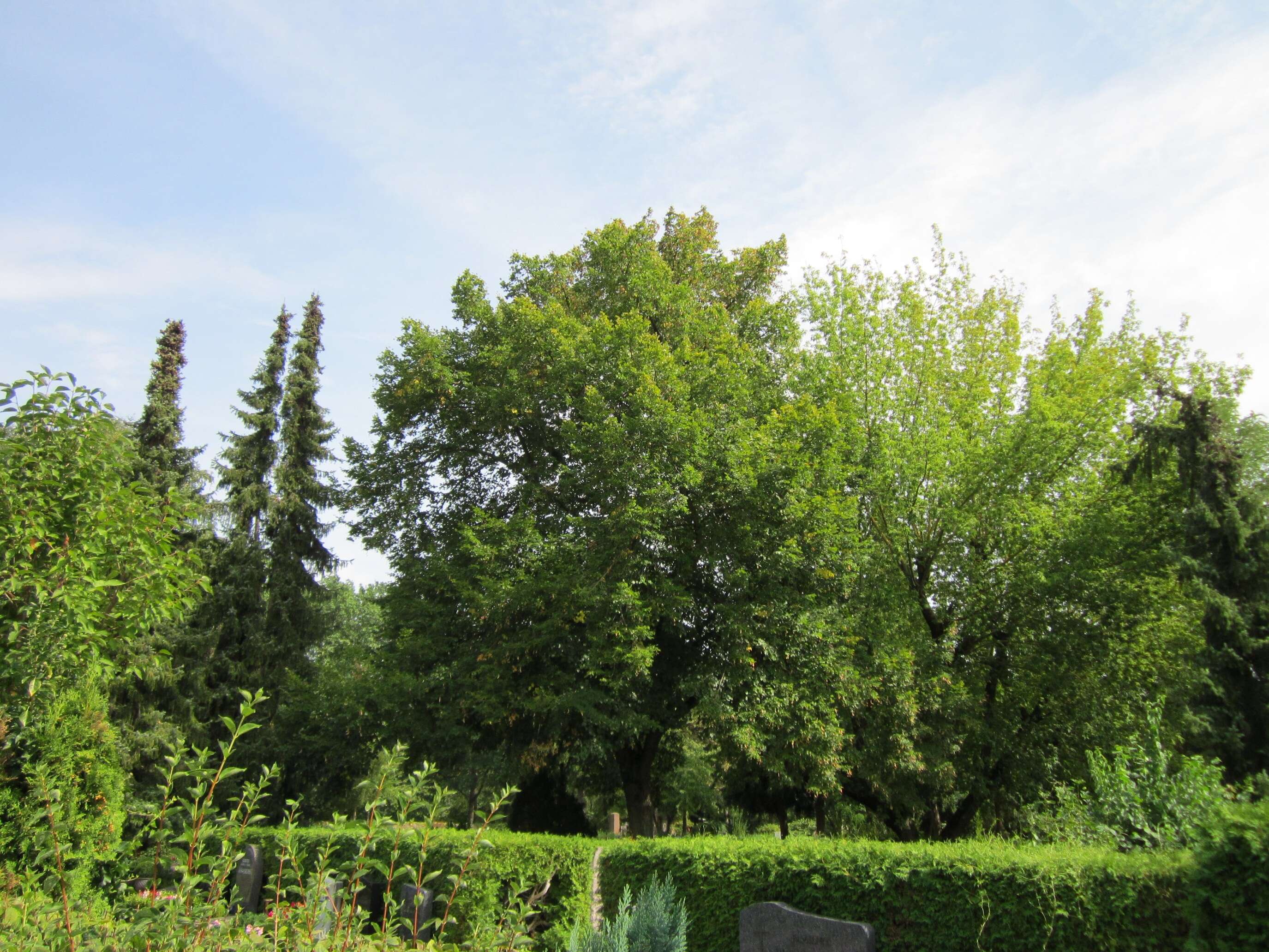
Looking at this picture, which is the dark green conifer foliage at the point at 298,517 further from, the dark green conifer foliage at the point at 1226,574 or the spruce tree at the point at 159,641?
the dark green conifer foliage at the point at 1226,574

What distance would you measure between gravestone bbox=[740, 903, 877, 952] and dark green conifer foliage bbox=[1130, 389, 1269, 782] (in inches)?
389

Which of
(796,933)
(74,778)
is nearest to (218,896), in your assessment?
(796,933)

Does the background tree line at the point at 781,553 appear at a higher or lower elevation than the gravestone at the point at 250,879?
higher

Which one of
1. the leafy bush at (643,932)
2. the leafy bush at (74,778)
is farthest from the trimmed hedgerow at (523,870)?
the leafy bush at (643,932)

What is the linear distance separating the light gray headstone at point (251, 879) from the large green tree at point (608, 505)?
468 centimetres

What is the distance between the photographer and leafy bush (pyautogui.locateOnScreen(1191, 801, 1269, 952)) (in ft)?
18.7

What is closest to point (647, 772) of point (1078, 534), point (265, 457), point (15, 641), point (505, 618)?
point (505, 618)

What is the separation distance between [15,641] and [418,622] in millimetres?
10429

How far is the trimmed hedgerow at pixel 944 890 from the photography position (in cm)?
696

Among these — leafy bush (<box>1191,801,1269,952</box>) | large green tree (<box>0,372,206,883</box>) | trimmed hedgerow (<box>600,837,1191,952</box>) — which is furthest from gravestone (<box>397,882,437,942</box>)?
leafy bush (<box>1191,801,1269,952</box>)

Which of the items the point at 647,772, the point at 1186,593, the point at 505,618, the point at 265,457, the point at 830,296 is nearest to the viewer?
the point at 1186,593

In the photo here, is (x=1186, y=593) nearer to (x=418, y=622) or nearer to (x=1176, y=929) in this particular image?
(x=1176, y=929)

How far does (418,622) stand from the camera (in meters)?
17.3

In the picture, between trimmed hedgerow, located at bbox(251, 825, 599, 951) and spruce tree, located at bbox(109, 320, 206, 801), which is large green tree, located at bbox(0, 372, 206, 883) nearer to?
trimmed hedgerow, located at bbox(251, 825, 599, 951)
